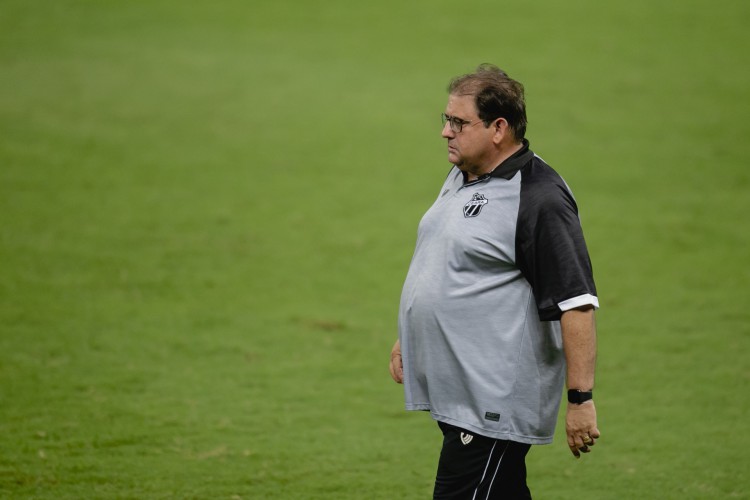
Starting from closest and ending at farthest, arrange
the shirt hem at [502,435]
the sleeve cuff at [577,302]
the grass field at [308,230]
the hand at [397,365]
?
the sleeve cuff at [577,302] < the shirt hem at [502,435] < the hand at [397,365] < the grass field at [308,230]

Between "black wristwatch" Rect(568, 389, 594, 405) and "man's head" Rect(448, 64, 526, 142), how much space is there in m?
0.87

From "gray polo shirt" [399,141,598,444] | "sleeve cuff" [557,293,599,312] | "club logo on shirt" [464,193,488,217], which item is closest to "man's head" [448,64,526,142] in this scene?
"gray polo shirt" [399,141,598,444]

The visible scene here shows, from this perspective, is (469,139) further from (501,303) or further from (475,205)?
(501,303)

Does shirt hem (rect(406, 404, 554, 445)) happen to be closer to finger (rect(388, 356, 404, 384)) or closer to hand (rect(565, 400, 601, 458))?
hand (rect(565, 400, 601, 458))

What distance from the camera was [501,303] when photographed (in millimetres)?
3102

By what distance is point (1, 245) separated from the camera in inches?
343

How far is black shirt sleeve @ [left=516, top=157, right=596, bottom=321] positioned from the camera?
2.95m

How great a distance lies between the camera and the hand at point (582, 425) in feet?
9.76

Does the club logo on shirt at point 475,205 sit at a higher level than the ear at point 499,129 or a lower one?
lower

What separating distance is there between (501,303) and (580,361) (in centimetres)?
32

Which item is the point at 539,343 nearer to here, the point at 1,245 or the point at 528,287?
the point at 528,287

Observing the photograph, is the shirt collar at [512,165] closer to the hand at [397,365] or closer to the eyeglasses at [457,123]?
the eyeglasses at [457,123]

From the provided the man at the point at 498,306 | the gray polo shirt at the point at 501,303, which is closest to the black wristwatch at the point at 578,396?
the man at the point at 498,306

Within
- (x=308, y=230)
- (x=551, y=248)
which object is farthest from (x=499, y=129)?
(x=308, y=230)
